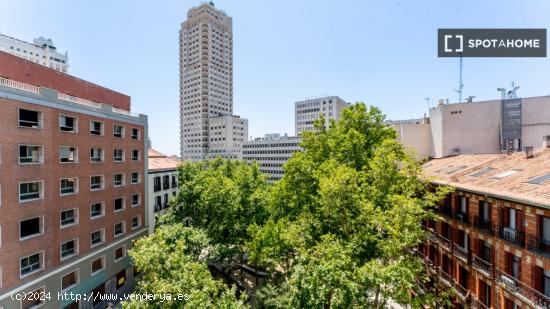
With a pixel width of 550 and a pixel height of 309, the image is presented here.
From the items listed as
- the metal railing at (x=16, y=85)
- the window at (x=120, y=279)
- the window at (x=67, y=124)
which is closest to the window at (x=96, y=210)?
the window at (x=120, y=279)

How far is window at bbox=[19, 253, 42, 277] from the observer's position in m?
20.7

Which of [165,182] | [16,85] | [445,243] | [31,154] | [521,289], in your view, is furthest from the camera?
[165,182]

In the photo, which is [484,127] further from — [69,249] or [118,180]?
[69,249]

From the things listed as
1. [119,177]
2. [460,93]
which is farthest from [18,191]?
[460,93]

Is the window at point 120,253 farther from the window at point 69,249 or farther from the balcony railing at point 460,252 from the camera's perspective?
the balcony railing at point 460,252

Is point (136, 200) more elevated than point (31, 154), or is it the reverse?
point (31, 154)

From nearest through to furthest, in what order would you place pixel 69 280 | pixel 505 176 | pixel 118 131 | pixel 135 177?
pixel 505 176, pixel 69 280, pixel 118 131, pixel 135 177

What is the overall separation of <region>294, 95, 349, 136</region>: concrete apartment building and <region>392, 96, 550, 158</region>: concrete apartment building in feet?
266

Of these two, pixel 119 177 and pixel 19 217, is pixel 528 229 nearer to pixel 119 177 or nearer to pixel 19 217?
pixel 19 217

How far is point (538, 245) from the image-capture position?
46.8 feet

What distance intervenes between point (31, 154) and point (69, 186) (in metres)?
4.60

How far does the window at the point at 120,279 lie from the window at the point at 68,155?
14.5m

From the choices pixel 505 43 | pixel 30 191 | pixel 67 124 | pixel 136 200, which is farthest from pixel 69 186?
pixel 505 43

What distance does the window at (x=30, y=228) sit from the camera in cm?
2064
